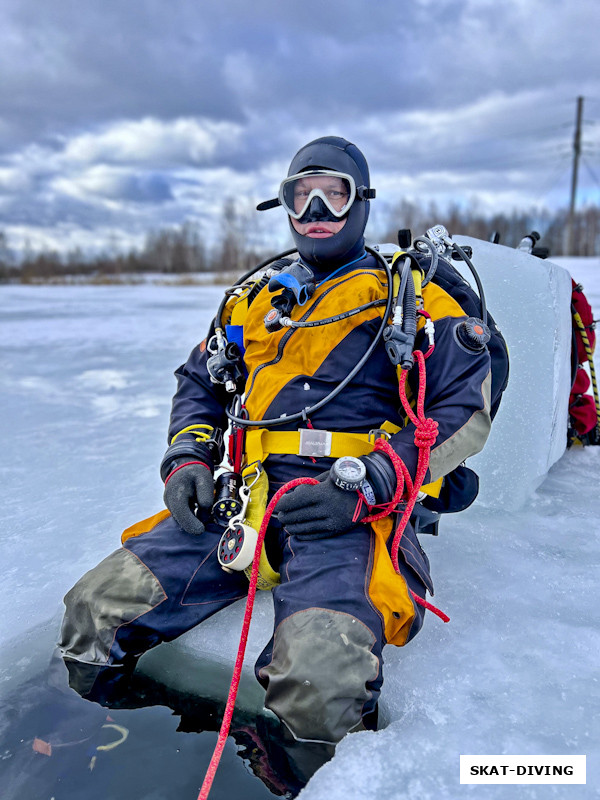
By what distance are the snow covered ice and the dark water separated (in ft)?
0.41

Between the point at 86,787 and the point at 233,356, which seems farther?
the point at 233,356

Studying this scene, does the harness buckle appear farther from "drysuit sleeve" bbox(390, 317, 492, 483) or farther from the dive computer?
the dive computer

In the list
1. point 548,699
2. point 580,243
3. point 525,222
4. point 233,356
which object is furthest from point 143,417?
point 525,222

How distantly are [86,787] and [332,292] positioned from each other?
148 cm

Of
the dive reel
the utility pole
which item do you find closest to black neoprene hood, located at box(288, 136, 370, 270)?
the dive reel

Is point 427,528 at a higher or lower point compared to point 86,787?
higher

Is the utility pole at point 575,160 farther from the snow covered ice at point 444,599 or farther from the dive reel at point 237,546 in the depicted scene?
the dive reel at point 237,546

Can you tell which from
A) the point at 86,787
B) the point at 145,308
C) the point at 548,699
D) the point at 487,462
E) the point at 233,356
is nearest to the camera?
the point at 86,787

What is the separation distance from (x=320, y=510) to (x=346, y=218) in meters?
1.01

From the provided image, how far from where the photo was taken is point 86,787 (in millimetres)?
1348

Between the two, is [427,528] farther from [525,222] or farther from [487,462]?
[525,222]

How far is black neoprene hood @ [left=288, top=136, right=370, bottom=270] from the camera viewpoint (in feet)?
6.72

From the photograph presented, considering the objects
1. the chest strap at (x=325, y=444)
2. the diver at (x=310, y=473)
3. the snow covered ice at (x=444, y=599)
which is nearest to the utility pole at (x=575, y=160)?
the snow covered ice at (x=444, y=599)

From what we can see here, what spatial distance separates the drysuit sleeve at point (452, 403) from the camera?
68.2 inches
